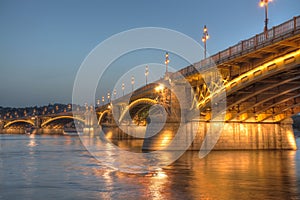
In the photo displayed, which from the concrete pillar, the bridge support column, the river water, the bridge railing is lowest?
the river water

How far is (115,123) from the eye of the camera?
10369 cm

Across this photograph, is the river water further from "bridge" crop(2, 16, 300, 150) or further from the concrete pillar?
the concrete pillar

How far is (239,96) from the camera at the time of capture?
1791 inches

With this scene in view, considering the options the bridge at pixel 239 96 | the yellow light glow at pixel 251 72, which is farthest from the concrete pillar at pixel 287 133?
the yellow light glow at pixel 251 72

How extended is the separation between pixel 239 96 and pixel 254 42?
45.2ft

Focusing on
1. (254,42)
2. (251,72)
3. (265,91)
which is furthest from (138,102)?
(254,42)

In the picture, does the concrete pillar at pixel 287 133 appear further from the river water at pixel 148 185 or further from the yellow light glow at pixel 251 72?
the river water at pixel 148 185

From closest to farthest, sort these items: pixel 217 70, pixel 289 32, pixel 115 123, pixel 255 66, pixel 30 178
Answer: pixel 30 178 → pixel 289 32 → pixel 255 66 → pixel 217 70 → pixel 115 123

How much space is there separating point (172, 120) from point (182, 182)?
96.6 feet

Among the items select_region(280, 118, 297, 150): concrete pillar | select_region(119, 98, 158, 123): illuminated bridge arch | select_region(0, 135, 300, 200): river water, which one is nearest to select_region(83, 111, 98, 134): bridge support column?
select_region(119, 98, 158, 123): illuminated bridge arch

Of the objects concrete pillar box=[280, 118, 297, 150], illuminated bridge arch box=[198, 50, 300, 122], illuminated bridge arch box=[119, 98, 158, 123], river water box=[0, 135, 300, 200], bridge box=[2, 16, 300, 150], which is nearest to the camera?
river water box=[0, 135, 300, 200]

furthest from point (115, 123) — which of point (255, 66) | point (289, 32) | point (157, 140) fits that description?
point (289, 32)

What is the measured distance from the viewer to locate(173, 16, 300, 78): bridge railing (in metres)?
28.4

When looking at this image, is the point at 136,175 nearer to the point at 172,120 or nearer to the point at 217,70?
the point at 217,70
